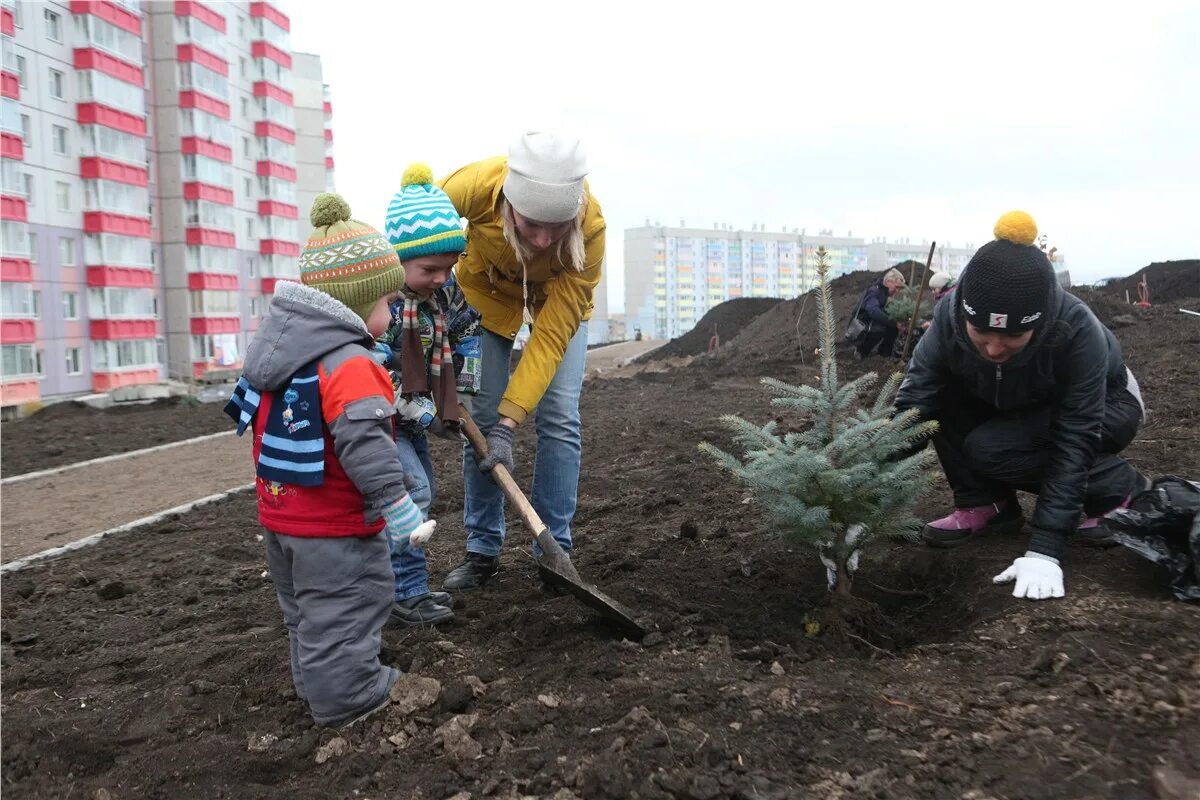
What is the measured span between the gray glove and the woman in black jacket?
5.35 ft

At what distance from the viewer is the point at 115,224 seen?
25906 millimetres

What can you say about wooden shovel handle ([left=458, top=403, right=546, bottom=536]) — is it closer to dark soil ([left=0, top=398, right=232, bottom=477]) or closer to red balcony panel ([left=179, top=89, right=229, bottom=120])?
dark soil ([left=0, top=398, right=232, bottom=477])

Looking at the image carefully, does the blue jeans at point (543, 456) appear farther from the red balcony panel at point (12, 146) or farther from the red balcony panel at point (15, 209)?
the red balcony panel at point (12, 146)

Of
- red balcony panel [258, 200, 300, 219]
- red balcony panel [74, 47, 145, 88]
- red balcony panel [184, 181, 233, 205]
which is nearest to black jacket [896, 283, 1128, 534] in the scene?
red balcony panel [74, 47, 145, 88]

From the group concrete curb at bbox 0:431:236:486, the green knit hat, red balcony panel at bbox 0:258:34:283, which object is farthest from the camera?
red balcony panel at bbox 0:258:34:283

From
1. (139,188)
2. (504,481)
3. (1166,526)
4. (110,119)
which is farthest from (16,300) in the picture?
(1166,526)

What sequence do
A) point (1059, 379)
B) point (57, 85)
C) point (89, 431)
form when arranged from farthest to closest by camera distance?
point (57, 85), point (89, 431), point (1059, 379)

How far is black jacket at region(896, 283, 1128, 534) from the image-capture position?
3.23 m

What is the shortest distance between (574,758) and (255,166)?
38751 mm

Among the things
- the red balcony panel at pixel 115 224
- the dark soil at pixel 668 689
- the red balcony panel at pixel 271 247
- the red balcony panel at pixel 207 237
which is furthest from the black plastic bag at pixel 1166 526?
the red balcony panel at pixel 271 247

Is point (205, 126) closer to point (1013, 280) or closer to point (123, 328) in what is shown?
point (123, 328)

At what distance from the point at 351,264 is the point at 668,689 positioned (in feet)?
4.96

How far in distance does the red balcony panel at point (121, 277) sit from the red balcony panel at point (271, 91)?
12343 millimetres

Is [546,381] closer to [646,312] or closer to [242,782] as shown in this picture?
[242,782]
